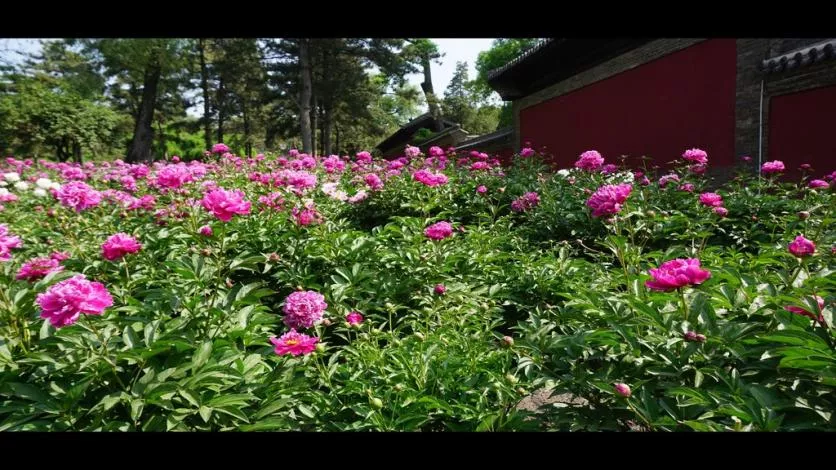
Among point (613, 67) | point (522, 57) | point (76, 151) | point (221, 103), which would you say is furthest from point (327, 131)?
point (613, 67)

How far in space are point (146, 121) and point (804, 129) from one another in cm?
2294

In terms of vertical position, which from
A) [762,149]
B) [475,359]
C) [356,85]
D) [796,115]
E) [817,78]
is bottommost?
[475,359]

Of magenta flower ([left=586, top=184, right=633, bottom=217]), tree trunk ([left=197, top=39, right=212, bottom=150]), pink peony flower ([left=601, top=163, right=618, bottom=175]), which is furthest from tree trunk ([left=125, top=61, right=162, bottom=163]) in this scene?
magenta flower ([left=586, top=184, right=633, bottom=217])

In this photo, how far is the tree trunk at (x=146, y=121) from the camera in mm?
19688

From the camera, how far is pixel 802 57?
5059mm

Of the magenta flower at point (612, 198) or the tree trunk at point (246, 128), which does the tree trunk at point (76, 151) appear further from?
the magenta flower at point (612, 198)

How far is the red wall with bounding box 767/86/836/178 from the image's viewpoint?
5.00 metres

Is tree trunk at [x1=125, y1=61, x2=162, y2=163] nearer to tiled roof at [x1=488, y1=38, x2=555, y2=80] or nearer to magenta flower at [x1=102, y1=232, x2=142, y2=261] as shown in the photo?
tiled roof at [x1=488, y1=38, x2=555, y2=80]

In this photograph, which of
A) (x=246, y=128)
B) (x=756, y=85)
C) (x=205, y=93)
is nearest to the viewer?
(x=756, y=85)

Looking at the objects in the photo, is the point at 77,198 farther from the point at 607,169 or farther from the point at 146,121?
the point at 146,121
